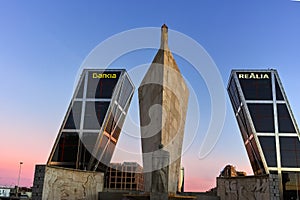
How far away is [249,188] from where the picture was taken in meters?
17.5

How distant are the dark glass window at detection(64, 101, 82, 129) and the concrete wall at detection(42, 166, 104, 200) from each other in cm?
2784

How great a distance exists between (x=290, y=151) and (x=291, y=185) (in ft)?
18.7

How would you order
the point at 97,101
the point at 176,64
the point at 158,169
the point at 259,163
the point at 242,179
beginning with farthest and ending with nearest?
1. the point at 97,101
2. the point at 259,163
3. the point at 176,64
4. the point at 242,179
5. the point at 158,169

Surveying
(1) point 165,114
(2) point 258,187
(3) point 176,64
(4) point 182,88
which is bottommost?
(2) point 258,187

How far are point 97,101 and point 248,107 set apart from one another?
23.6 m

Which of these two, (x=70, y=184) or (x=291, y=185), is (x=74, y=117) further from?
(x=291, y=185)

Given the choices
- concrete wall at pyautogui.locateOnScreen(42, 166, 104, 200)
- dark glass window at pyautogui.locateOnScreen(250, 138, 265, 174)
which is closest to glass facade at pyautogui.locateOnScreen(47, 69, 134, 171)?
dark glass window at pyautogui.locateOnScreen(250, 138, 265, 174)

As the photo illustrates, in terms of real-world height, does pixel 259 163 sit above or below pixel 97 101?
below

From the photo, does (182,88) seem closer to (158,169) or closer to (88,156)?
(158,169)

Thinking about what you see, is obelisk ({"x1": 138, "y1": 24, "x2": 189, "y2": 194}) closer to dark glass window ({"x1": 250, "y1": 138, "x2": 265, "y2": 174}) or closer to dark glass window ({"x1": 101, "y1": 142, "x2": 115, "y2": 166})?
dark glass window ({"x1": 250, "y1": 138, "x2": 265, "y2": 174})

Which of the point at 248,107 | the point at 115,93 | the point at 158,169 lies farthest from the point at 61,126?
the point at 158,169

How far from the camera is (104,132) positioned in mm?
46406

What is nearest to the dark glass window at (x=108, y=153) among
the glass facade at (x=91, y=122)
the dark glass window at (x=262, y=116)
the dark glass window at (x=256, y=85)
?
the glass facade at (x=91, y=122)

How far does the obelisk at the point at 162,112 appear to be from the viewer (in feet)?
53.1
